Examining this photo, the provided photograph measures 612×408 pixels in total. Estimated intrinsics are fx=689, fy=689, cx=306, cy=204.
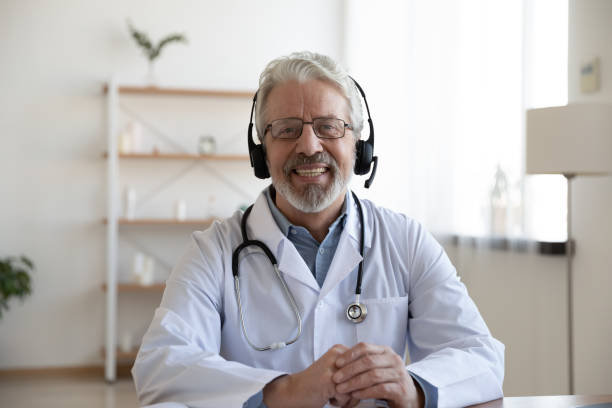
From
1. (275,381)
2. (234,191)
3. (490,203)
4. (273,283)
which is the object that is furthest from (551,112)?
(234,191)

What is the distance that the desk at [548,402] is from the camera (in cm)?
123

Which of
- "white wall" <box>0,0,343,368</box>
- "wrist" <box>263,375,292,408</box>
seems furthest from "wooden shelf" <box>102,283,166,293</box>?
"wrist" <box>263,375,292,408</box>

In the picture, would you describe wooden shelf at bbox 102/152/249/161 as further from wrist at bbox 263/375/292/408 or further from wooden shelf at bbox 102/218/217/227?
wrist at bbox 263/375/292/408

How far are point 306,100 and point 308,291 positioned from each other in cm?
44

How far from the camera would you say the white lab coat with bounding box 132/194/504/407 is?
1.32m

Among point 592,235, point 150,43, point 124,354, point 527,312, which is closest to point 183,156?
point 150,43

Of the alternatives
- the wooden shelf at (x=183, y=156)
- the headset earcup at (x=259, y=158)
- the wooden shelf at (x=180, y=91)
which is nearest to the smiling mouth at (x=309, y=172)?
the headset earcup at (x=259, y=158)

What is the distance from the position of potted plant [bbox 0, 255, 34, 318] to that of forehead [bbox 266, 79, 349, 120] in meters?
3.19

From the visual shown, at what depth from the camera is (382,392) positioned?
1.21 metres

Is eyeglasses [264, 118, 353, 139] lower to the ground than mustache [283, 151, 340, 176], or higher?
higher

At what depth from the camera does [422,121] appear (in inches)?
157

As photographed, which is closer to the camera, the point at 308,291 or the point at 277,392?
the point at 277,392

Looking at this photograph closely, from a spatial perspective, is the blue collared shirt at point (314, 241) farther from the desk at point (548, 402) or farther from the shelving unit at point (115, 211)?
the shelving unit at point (115, 211)

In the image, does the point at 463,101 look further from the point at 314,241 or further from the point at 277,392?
the point at 277,392
